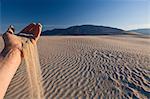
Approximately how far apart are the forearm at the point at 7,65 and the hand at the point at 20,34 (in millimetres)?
94

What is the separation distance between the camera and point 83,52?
14.2 metres

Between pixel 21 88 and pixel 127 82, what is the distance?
3.57 meters

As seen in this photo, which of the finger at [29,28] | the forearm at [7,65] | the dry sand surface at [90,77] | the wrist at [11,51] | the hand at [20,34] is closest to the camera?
the forearm at [7,65]

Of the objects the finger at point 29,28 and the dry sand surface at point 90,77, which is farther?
the dry sand surface at point 90,77

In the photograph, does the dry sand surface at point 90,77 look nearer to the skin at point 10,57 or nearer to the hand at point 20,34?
the hand at point 20,34

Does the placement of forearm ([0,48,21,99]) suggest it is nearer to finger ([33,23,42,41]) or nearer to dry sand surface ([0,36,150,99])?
finger ([33,23,42,41])

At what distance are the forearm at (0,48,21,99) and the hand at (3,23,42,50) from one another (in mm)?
94

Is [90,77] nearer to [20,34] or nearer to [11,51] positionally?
[20,34]

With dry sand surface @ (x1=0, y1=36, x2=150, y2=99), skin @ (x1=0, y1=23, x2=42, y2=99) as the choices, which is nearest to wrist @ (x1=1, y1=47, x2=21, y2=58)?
skin @ (x1=0, y1=23, x2=42, y2=99)

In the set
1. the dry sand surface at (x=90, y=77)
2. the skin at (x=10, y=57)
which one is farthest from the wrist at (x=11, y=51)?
the dry sand surface at (x=90, y=77)

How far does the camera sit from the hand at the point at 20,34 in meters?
2.26

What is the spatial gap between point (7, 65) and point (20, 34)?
2.71 ft

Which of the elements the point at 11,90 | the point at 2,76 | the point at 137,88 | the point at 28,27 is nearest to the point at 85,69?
the point at 137,88

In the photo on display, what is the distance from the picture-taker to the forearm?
172cm
